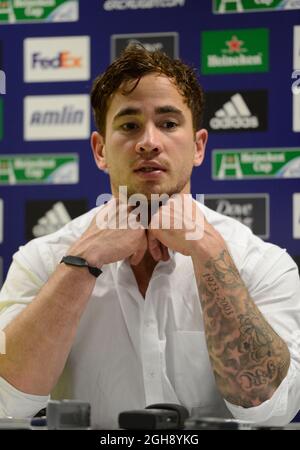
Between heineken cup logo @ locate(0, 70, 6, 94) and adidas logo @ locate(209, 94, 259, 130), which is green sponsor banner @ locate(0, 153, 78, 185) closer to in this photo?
heineken cup logo @ locate(0, 70, 6, 94)

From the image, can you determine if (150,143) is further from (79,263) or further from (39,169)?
(39,169)

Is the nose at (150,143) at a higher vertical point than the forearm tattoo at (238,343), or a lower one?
higher

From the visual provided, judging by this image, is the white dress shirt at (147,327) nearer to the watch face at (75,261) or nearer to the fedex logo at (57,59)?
the watch face at (75,261)

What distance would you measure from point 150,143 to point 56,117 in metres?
1.25

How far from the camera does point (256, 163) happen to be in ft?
10.7

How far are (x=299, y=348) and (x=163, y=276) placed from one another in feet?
1.53

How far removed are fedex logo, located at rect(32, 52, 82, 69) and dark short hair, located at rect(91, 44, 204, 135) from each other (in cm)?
102

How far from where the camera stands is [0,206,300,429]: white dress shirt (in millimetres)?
2189

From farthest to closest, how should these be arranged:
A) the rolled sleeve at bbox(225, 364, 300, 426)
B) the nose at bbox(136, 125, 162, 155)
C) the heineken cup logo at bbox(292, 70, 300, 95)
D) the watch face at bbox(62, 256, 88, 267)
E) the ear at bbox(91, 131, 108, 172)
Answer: the heineken cup logo at bbox(292, 70, 300, 95) → the ear at bbox(91, 131, 108, 172) → the nose at bbox(136, 125, 162, 155) → the watch face at bbox(62, 256, 88, 267) → the rolled sleeve at bbox(225, 364, 300, 426)

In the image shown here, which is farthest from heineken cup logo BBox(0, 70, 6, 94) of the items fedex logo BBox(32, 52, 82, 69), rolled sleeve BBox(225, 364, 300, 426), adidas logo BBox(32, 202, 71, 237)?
rolled sleeve BBox(225, 364, 300, 426)

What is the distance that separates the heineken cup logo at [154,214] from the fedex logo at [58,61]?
128 centimetres

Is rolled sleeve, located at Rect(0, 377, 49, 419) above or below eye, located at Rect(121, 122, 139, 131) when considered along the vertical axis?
below

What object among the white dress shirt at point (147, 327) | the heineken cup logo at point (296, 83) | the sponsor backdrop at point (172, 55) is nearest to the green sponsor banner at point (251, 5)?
the sponsor backdrop at point (172, 55)

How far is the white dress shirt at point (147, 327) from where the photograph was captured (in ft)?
7.18
